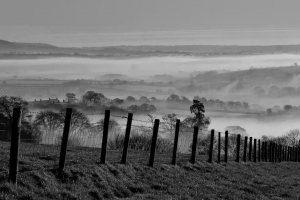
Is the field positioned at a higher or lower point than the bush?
lower

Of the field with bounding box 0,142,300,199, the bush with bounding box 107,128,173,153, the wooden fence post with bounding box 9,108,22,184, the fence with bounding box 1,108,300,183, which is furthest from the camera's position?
the bush with bounding box 107,128,173,153

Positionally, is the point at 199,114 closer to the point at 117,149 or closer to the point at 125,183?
the point at 117,149

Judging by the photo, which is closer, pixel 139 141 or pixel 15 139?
pixel 15 139

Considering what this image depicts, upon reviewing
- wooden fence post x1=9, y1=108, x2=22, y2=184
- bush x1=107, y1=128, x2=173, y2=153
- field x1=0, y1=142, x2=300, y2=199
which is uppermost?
bush x1=107, y1=128, x2=173, y2=153

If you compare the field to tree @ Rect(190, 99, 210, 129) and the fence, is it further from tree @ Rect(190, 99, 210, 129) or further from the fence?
tree @ Rect(190, 99, 210, 129)

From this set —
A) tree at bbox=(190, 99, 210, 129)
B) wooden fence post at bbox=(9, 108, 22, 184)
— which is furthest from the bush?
tree at bbox=(190, 99, 210, 129)

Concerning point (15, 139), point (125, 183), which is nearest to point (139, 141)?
point (125, 183)

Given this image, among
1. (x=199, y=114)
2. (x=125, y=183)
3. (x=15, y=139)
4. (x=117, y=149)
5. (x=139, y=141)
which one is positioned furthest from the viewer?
(x=199, y=114)

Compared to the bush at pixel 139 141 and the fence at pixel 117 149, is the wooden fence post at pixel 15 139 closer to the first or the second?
the fence at pixel 117 149

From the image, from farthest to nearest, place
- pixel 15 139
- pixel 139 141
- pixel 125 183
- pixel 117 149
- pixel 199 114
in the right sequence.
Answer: pixel 199 114 → pixel 139 141 → pixel 117 149 → pixel 125 183 → pixel 15 139

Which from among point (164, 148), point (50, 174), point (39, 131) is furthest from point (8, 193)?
point (164, 148)

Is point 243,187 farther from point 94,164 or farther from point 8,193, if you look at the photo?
point 8,193

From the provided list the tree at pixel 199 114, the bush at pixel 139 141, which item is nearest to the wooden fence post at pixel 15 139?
the bush at pixel 139 141

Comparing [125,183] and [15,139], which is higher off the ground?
[15,139]
